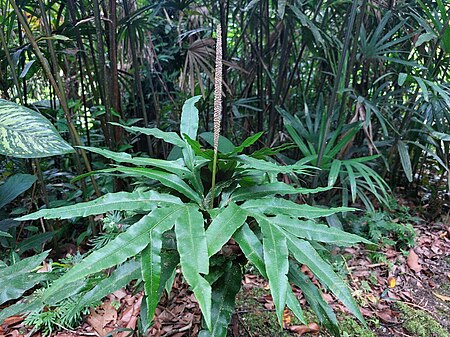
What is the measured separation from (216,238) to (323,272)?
0.64 ft

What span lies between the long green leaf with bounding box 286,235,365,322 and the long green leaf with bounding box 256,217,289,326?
0.03m

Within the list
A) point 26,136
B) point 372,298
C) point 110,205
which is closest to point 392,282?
point 372,298

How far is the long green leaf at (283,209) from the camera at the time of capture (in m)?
0.66

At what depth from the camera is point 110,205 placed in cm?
61

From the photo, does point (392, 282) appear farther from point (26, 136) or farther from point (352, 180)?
point (26, 136)

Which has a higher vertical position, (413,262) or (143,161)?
(143,161)

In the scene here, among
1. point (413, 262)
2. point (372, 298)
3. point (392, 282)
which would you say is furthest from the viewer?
point (413, 262)

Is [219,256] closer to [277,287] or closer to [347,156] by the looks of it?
[277,287]

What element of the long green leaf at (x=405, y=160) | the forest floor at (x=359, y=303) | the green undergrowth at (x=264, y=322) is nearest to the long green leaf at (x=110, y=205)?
the forest floor at (x=359, y=303)

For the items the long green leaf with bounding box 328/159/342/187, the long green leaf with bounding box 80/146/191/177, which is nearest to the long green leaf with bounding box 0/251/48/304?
the long green leaf with bounding box 80/146/191/177

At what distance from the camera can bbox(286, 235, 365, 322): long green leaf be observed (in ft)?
1.90

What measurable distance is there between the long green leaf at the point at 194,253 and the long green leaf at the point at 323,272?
0.16 metres

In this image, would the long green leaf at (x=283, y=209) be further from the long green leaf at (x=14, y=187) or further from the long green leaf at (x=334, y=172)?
the long green leaf at (x=14, y=187)

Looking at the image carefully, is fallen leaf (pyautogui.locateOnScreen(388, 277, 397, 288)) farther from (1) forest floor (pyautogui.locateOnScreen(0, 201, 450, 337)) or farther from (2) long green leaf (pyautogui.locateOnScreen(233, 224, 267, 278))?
(2) long green leaf (pyautogui.locateOnScreen(233, 224, 267, 278))
